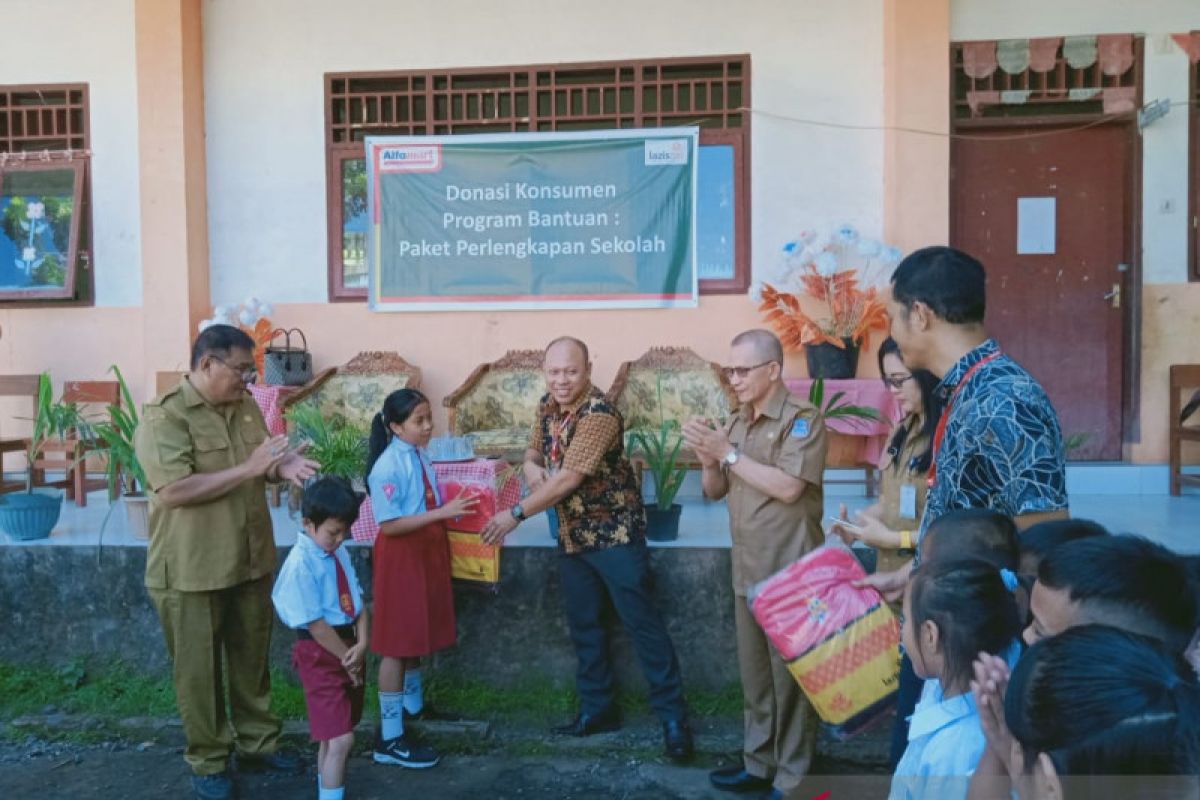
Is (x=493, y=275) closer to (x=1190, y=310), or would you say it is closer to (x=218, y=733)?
(x=218, y=733)

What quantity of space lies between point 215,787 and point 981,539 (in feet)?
9.08

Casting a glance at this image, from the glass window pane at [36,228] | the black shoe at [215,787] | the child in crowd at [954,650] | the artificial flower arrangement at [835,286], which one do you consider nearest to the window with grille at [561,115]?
the artificial flower arrangement at [835,286]

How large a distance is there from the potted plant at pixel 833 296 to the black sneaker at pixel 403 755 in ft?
12.1

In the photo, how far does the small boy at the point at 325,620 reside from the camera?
3027 mm

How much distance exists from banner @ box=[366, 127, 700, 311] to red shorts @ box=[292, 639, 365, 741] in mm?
4198

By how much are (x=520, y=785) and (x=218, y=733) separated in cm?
111

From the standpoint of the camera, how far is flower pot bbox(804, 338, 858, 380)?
6.21 metres

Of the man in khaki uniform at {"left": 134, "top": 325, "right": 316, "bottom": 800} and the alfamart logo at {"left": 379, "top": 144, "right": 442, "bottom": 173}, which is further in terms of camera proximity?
the alfamart logo at {"left": 379, "top": 144, "right": 442, "bottom": 173}

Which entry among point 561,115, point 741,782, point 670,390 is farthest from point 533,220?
point 741,782

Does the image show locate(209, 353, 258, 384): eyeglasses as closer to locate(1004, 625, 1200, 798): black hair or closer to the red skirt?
the red skirt

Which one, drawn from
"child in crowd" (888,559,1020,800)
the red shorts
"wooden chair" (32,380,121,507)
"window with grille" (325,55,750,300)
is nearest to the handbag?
"window with grille" (325,55,750,300)

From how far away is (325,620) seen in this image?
307cm

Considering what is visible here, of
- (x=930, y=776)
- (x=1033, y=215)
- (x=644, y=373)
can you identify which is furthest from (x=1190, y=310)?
(x=930, y=776)

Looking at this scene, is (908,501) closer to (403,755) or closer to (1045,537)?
(1045,537)
